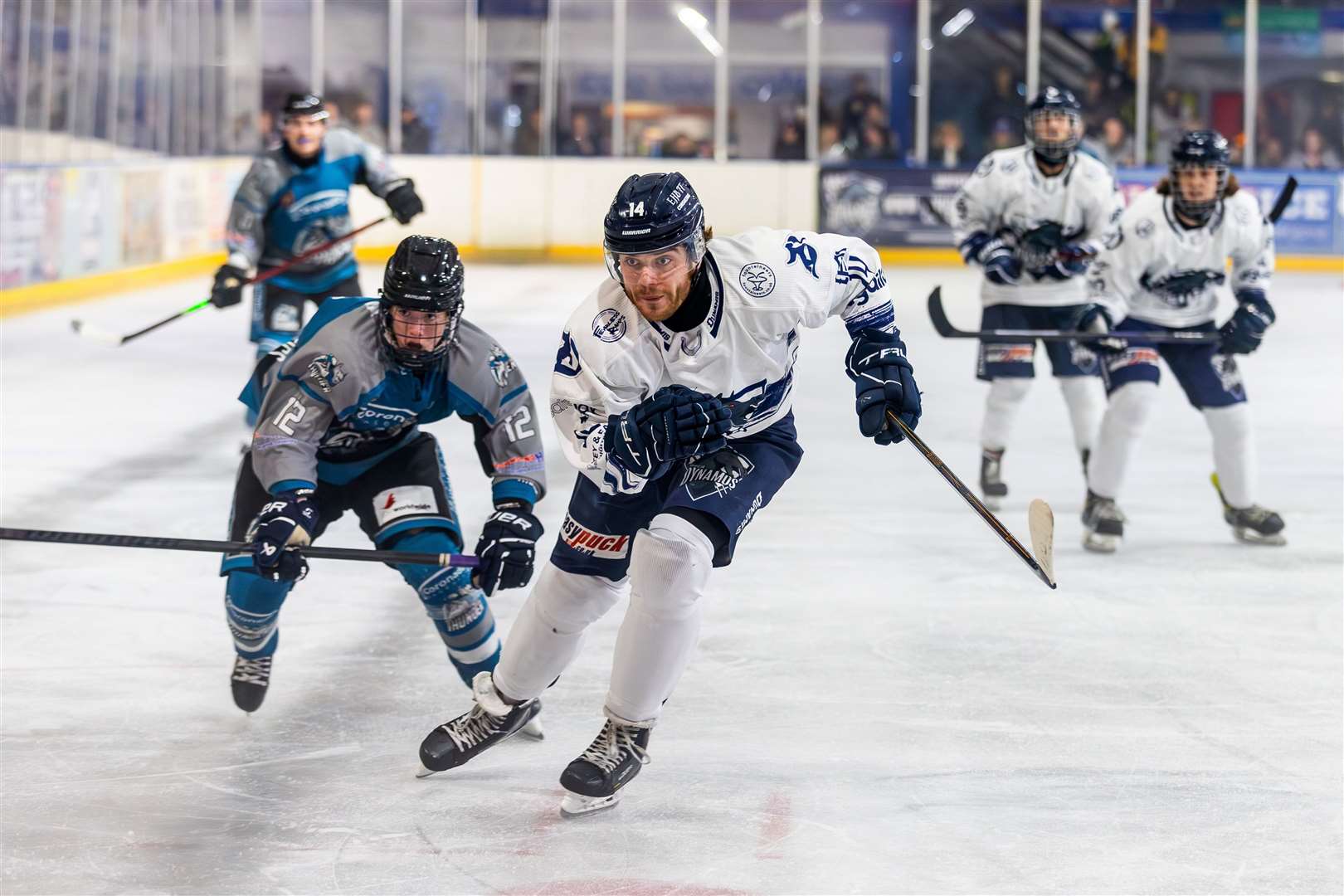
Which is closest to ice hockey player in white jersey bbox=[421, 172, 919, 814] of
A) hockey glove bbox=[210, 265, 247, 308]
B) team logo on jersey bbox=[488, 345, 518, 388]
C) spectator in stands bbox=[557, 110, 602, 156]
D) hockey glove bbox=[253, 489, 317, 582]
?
team logo on jersey bbox=[488, 345, 518, 388]

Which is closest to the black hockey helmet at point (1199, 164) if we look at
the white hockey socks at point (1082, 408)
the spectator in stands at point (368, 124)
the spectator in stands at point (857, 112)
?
the white hockey socks at point (1082, 408)

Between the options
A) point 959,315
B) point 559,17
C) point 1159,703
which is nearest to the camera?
point 1159,703

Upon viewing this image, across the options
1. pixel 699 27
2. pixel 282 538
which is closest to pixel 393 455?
pixel 282 538

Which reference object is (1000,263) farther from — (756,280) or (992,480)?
(756,280)

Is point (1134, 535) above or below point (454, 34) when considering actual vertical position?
below

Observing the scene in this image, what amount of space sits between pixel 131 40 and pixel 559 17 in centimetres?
487

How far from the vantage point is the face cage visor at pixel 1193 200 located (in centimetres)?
497

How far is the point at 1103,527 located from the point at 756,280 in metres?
2.52

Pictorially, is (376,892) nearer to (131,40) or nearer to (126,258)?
(126,258)

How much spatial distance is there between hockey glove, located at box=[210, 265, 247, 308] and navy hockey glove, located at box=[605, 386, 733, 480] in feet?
11.0

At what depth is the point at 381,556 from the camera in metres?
2.96

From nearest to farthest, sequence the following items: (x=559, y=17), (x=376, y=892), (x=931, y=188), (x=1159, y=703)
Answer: (x=376, y=892), (x=1159, y=703), (x=931, y=188), (x=559, y=17)

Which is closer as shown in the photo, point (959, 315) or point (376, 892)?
point (376, 892)

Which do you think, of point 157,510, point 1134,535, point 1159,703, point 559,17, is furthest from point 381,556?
point 559,17
